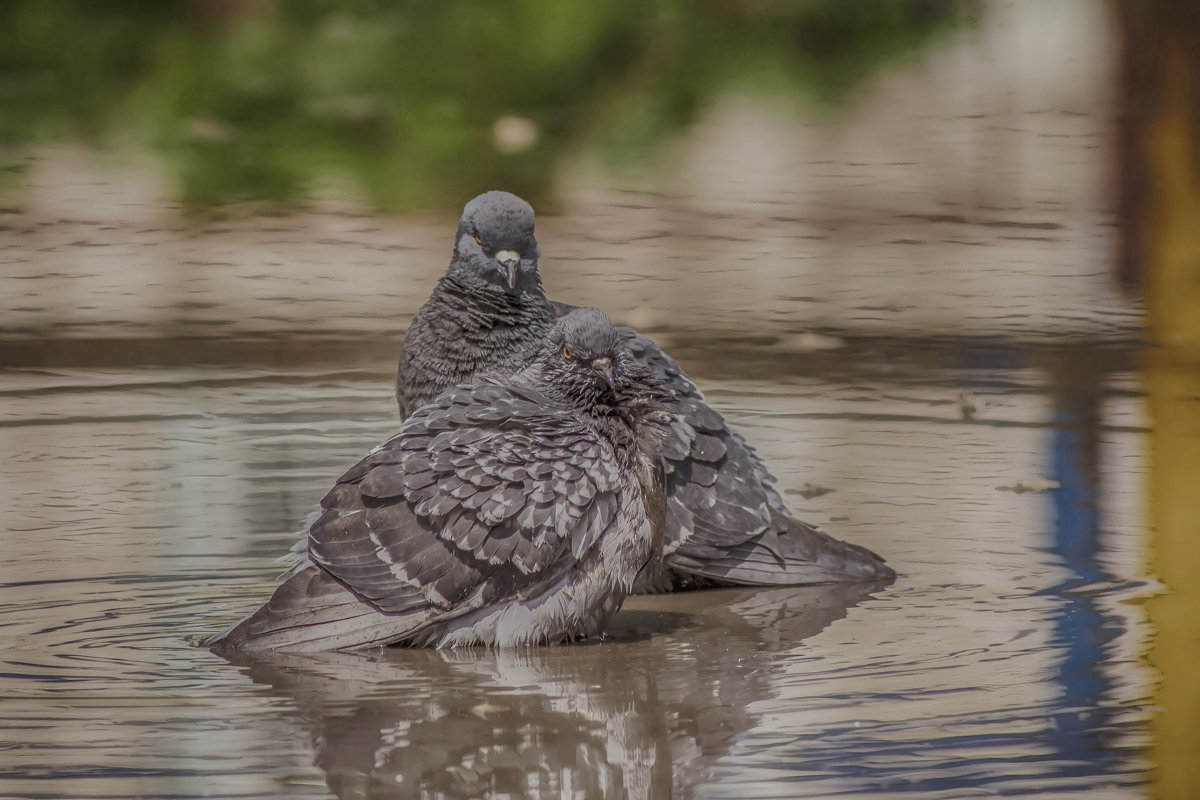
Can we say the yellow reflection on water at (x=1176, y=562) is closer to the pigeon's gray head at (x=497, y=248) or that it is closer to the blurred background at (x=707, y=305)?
the blurred background at (x=707, y=305)

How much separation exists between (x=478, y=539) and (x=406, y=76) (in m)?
11.2

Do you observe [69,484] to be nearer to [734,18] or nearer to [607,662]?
[607,662]

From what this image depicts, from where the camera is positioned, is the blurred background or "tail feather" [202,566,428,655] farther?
"tail feather" [202,566,428,655]

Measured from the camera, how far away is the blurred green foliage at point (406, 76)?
560 inches

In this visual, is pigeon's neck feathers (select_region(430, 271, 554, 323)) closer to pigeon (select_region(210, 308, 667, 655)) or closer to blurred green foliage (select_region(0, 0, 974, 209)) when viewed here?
pigeon (select_region(210, 308, 667, 655))

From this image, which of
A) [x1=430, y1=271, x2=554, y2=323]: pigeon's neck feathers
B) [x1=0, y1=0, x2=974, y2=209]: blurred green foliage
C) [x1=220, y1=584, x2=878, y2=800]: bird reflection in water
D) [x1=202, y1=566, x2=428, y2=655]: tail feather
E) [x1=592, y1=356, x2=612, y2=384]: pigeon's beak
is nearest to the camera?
[x1=220, y1=584, x2=878, y2=800]: bird reflection in water

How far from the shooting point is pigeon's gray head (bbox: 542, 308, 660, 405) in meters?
5.54

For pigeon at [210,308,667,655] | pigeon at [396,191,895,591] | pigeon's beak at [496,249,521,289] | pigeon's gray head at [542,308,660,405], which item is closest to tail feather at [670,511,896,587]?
pigeon at [396,191,895,591]

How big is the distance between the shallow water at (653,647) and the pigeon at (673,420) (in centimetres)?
14

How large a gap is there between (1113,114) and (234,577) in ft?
34.1

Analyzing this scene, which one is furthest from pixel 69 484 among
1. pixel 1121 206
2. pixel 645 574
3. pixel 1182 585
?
pixel 1121 206

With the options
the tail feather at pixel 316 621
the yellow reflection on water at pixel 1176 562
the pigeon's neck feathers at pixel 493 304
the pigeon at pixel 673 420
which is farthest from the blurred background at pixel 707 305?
the pigeon's neck feathers at pixel 493 304

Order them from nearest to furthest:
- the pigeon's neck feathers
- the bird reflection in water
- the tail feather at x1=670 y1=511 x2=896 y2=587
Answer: the bird reflection in water → the tail feather at x1=670 y1=511 x2=896 y2=587 → the pigeon's neck feathers

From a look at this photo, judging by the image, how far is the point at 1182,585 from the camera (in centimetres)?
582
